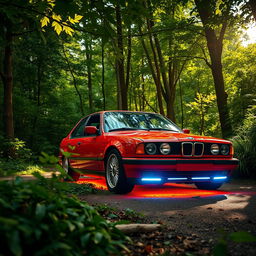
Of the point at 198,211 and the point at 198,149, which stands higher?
the point at 198,149

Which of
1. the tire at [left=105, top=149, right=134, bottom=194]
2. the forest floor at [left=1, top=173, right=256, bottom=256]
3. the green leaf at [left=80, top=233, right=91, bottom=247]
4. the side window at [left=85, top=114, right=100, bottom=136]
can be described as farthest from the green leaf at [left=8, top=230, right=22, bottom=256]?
the side window at [left=85, top=114, right=100, bottom=136]

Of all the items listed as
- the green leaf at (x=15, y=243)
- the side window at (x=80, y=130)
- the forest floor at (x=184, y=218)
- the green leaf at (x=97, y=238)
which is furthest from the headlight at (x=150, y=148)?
the green leaf at (x=15, y=243)

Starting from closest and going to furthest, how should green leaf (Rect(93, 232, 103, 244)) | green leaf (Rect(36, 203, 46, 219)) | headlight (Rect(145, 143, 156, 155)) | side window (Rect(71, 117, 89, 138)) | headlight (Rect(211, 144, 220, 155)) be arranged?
1. green leaf (Rect(36, 203, 46, 219))
2. green leaf (Rect(93, 232, 103, 244))
3. headlight (Rect(145, 143, 156, 155))
4. headlight (Rect(211, 144, 220, 155))
5. side window (Rect(71, 117, 89, 138))

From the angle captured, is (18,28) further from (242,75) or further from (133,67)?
(133,67)

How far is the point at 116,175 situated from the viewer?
569cm

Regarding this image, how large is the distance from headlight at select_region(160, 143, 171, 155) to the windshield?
50.1 inches

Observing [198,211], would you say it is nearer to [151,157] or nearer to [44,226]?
[151,157]

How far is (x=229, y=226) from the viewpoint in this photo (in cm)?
344

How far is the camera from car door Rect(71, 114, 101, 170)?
256 inches

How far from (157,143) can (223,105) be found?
8103 millimetres

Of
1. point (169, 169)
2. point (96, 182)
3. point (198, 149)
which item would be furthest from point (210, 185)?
point (96, 182)

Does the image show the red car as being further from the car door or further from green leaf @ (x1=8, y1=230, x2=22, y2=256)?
green leaf @ (x1=8, y1=230, x2=22, y2=256)

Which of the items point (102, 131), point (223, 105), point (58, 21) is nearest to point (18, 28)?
point (58, 21)

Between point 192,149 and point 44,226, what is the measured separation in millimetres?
3871
